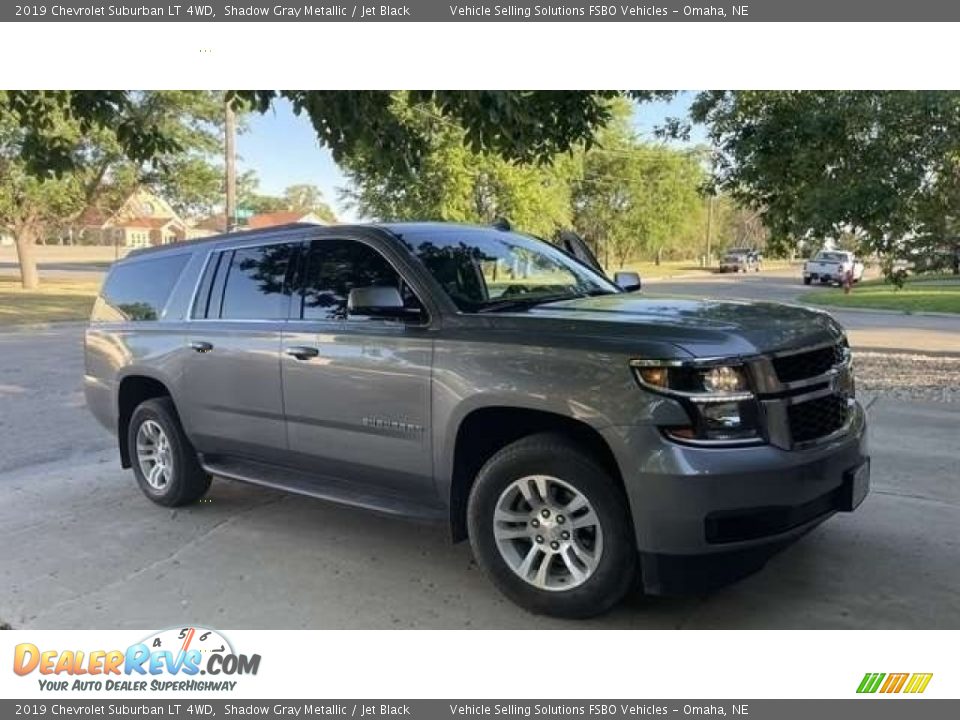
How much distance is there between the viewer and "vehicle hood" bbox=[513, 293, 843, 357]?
3.62 metres

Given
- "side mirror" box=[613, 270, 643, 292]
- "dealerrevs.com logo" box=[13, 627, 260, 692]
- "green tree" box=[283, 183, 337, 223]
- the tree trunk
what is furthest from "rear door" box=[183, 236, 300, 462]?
"green tree" box=[283, 183, 337, 223]

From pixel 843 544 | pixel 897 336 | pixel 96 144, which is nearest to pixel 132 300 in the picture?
pixel 843 544

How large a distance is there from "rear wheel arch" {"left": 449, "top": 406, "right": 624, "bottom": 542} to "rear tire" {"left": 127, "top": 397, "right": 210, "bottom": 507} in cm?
229

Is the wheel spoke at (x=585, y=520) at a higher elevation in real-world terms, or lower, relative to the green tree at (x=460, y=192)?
lower

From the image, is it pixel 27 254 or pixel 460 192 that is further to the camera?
pixel 27 254

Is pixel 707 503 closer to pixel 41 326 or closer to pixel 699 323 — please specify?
pixel 699 323

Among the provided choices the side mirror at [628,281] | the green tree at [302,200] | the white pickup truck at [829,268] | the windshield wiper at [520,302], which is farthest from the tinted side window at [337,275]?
the green tree at [302,200]

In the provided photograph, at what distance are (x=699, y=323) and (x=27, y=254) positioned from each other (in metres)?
31.7

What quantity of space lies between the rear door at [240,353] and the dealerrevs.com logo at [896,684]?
3.21m

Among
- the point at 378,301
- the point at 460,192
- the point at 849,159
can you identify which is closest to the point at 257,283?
the point at 378,301

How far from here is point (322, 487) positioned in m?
4.80

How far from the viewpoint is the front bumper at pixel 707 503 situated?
345cm

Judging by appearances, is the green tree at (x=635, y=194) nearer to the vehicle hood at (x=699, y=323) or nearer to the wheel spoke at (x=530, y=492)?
the vehicle hood at (x=699, y=323)

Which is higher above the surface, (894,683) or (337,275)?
(337,275)
